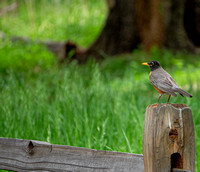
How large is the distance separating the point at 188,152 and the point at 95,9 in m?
15.9

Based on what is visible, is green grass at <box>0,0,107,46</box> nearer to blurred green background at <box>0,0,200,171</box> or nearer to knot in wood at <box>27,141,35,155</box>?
blurred green background at <box>0,0,200,171</box>

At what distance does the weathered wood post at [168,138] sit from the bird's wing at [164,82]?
0.25 m

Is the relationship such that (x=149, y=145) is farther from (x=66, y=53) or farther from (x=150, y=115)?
(x=66, y=53)

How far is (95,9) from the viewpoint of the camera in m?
17.0

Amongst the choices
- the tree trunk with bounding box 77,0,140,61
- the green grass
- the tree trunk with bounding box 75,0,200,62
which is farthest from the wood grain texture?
the green grass

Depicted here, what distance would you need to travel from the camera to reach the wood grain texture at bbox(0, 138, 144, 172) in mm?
1847

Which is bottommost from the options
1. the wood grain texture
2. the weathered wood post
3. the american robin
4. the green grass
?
the wood grain texture

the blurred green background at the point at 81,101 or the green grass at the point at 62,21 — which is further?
the green grass at the point at 62,21

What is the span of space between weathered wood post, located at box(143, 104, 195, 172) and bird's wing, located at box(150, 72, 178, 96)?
248mm

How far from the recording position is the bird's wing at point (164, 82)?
73.2 inches

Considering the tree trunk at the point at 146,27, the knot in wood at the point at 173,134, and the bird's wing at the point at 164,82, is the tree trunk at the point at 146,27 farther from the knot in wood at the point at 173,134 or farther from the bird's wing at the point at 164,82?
the knot in wood at the point at 173,134

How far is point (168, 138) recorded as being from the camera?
1598mm

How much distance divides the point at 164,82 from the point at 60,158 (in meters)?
0.74

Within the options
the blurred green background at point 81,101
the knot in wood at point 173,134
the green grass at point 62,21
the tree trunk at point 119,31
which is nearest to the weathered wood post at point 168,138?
the knot in wood at point 173,134
